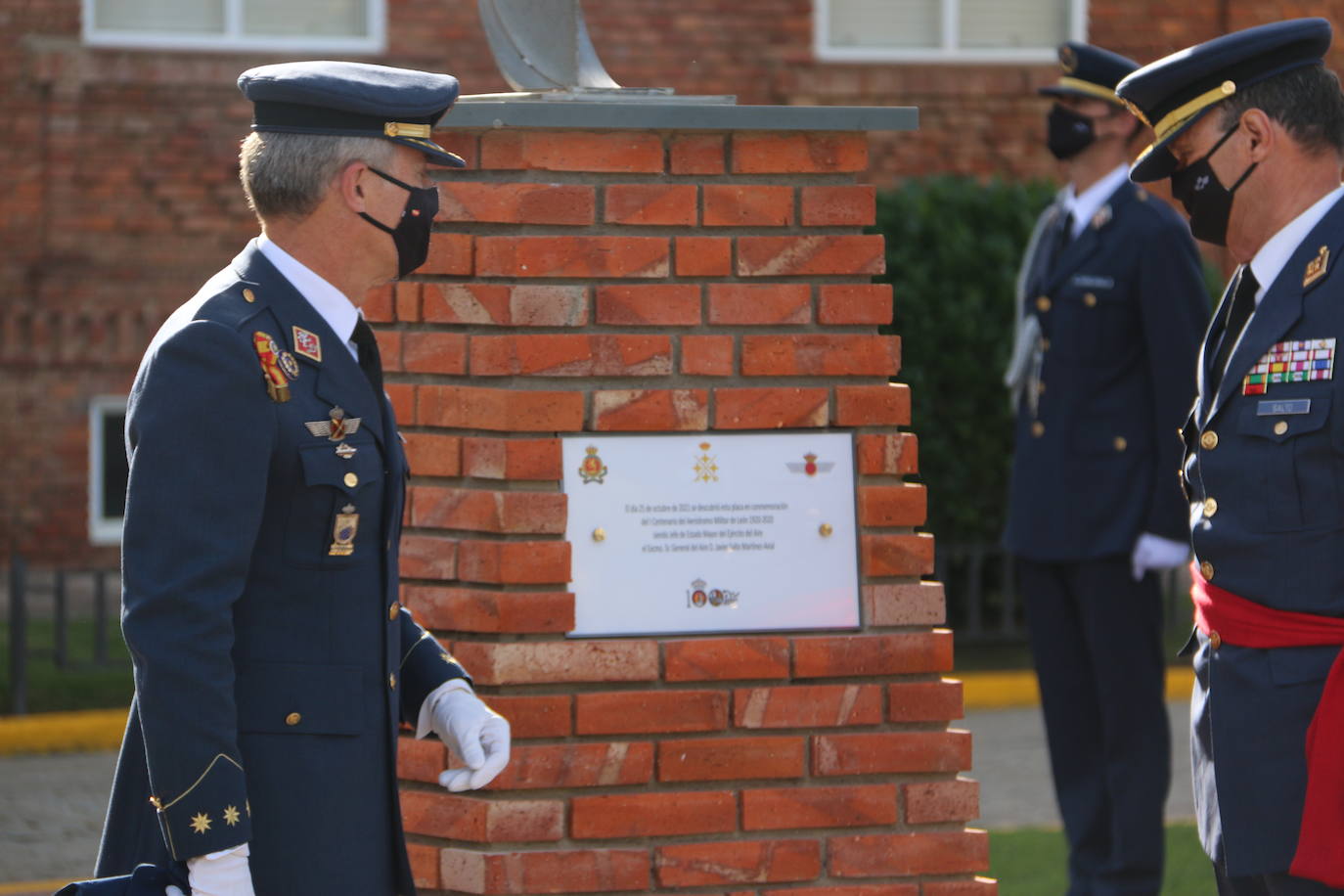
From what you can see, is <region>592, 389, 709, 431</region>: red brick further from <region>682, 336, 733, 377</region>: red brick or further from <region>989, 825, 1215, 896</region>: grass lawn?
<region>989, 825, 1215, 896</region>: grass lawn

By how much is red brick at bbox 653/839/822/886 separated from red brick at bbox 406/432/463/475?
82 centimetres

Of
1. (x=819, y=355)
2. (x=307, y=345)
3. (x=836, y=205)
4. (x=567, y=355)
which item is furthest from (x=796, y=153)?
(x=307, y=345)

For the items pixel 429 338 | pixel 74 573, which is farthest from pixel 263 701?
pixel 74 573

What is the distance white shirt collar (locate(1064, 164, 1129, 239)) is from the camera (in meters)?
5.55

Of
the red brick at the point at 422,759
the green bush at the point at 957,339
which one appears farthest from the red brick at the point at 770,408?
the green bush at the point at 957,339

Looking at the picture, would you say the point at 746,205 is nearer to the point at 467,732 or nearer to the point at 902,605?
the point at 902,605

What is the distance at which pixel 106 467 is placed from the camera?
34.9 ft

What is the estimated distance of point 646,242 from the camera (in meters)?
3.75

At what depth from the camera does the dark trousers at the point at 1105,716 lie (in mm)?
5215

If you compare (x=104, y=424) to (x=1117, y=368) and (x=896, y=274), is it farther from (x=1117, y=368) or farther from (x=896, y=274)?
(x=1117, y=368)

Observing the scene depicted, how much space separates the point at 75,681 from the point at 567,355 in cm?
551

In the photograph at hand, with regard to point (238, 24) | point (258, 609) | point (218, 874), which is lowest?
point (218, 874)

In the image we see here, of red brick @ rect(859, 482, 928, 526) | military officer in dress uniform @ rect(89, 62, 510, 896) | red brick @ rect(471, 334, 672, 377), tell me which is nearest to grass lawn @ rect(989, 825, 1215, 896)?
red brick @ rect(859, 482, 928, 526)

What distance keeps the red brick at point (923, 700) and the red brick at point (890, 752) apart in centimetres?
3
